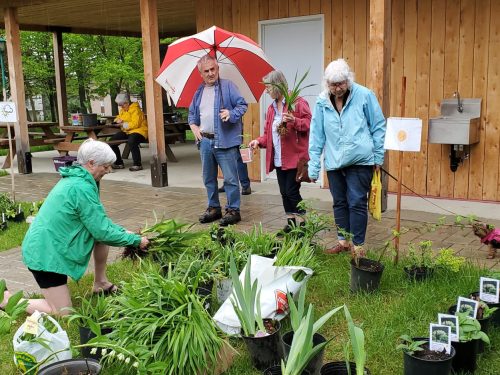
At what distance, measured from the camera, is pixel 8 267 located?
16.1 feet

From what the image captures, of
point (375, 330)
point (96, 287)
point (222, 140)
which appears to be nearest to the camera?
point (375, 330)

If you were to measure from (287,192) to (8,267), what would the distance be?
2557mm

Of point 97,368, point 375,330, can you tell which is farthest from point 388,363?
point 97,368

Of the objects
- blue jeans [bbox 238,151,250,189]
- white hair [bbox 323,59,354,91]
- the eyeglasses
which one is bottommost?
blue jeans [bbox 238,151,250,189]

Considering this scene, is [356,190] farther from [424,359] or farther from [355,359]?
[355,359]

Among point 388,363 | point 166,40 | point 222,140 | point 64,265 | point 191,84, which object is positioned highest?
point 166,40

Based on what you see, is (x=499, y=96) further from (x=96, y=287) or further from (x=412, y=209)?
(x=96, y=287)

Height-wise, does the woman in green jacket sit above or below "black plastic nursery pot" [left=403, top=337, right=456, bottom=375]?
above

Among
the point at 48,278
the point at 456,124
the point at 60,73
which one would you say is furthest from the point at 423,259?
the point at 60,73

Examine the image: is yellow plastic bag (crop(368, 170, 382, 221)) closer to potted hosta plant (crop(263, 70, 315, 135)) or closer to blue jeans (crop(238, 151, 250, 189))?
potted hosta plant (crop(263, 70, 315, 135))

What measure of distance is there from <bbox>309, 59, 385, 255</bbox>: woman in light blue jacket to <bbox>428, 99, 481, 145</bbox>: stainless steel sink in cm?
226

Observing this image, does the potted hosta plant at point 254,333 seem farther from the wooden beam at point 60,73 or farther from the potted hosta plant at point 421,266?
the wooden beam at point 60,73

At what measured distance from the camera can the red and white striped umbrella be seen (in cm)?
599

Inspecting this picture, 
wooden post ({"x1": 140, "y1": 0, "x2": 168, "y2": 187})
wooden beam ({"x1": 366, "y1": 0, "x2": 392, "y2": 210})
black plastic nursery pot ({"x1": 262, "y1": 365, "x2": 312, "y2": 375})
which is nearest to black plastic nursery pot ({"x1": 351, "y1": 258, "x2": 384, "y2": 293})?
black plastic nursery pot ({"x1": 262, "y1": 365, "x2": 312, "y2": 375})
